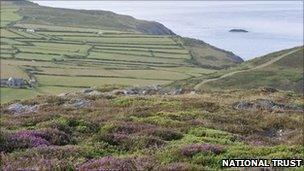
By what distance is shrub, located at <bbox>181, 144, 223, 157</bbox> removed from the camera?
46.4 feet

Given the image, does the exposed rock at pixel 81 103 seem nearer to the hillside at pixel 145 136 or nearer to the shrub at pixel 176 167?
the hillside at pixel 145 136

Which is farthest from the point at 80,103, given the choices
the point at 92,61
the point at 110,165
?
the point at 92,61

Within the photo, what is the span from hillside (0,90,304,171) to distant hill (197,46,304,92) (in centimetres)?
6764

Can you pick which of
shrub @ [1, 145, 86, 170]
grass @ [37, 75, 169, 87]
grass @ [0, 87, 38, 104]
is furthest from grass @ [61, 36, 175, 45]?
shrub @ [1, 145, 86, 170]

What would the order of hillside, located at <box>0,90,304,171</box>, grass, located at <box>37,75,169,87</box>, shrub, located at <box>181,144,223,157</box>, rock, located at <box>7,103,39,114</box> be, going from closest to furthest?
hillside, located at <box>0,90,304,171</box>
shrub, located at <box>181,144,223,157</box>
rock, located at <box>7,103,39,114</box>
grass, located at <box>37,75,169,87</box>

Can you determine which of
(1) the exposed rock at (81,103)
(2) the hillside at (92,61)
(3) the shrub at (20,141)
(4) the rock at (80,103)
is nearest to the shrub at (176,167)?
(3) the shrub at (20,141)

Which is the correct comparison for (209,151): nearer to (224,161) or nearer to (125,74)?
(224,161)

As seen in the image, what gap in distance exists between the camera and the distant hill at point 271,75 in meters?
107

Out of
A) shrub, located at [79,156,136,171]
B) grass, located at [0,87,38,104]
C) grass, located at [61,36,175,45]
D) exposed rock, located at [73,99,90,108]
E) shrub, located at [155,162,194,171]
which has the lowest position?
grass, located at [0,87,38,104]

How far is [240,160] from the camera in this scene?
42.3ft

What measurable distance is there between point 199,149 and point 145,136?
136 inches

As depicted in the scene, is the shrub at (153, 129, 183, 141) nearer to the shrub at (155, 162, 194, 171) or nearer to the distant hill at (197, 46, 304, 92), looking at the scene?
the shrub at (155, 162, 194, 171)

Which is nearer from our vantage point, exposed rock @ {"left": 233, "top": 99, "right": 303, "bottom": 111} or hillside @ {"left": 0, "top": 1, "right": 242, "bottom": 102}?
exposed rock @ {"left": 233, "top": 99, "right": 303, "bottom": 111}

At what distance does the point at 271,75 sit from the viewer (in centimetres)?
11788
